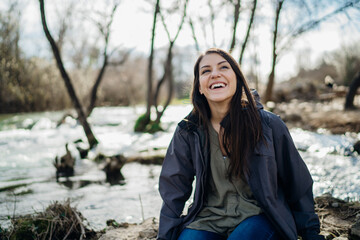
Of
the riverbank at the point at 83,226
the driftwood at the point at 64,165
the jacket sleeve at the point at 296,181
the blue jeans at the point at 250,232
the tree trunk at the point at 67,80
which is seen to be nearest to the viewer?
the blue jeans at the point at 250,232

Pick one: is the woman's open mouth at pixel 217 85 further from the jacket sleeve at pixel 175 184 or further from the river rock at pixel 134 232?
the river rock at pixel 134 232

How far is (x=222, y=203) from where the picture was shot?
72.3 inches

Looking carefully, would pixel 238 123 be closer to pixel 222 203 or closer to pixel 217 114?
pixel 217 114

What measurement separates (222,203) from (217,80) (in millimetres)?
794

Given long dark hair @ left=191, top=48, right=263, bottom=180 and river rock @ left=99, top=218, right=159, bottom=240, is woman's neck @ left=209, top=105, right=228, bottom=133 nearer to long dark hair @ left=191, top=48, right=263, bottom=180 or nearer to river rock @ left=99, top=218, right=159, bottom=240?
long dark hair @ left=191, top=48, right=263, bottom=180

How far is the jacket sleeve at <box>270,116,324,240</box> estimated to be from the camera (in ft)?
5.80

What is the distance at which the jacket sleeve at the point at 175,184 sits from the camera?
1875mm

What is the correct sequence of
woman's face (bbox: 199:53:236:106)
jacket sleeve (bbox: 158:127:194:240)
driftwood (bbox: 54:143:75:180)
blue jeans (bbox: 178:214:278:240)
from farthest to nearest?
driftwood (bbox: 54:143:75:180), woman's face (bbox: 199:53:236:106), jacket sleeve (bbox: 158:127:194:240), blue jeans (bbox: 178:214:278:240)

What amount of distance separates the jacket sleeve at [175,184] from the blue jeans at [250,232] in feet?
0.45

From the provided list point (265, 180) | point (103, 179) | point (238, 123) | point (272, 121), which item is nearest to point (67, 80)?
point (103, 179)

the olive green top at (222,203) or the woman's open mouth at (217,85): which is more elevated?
the woman's open mouth at (217,85)

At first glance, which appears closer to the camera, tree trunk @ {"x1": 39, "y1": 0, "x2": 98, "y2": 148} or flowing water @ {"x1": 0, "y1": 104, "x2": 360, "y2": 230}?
flowing water @ {"x1": 0, "y1": 104, "x2": 360, "y2": 230}

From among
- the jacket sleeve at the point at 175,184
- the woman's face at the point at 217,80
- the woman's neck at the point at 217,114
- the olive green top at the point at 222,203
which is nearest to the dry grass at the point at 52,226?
the jacket sleeve at the point at 175,184

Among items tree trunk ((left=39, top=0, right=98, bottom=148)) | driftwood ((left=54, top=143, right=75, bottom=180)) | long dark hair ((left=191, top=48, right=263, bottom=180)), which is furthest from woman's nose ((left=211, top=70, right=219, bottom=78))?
tree trunk ((left=39, top=0, right=98, bottom=148))
